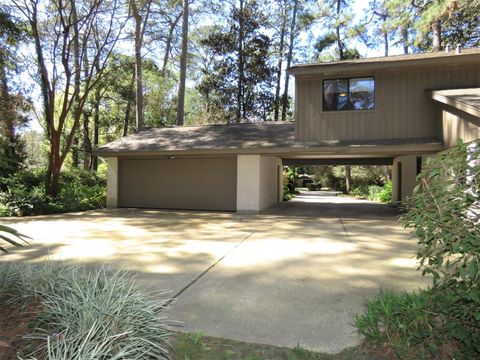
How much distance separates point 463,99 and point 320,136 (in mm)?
4791

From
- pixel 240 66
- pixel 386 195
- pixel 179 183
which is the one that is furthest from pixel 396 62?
pixel 240 66

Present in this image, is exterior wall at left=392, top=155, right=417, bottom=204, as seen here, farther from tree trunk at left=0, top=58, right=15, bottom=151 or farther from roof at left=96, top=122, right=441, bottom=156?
tree trunk at left=0, top=58, right=15, bottom=151

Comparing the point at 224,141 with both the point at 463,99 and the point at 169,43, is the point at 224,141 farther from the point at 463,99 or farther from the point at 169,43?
the point at 169,43

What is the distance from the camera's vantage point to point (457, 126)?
10148 millimetres

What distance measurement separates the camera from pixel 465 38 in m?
19.9

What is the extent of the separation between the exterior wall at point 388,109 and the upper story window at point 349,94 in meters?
0.18

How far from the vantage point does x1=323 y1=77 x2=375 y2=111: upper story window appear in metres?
12.8

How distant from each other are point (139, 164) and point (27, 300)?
12882 mm

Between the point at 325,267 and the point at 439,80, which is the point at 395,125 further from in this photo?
the point at 325,267

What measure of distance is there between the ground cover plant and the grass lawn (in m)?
0.28

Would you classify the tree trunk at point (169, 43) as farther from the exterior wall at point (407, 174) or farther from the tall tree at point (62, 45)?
the exterior wall at point (407, 174)

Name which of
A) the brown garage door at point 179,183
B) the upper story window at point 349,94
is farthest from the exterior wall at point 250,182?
the upper story window at point 349,94

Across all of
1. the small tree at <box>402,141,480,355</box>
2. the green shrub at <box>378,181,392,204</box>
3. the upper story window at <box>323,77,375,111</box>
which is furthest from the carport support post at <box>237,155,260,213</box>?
the small tree at <box>402,141,480,355</box>

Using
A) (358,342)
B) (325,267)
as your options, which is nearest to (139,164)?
(325,267)
